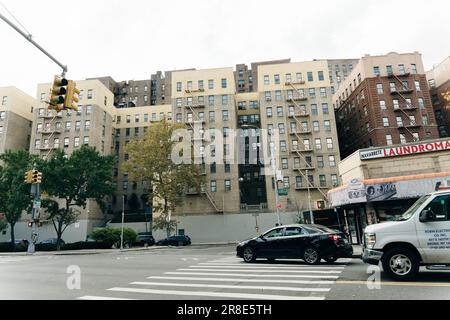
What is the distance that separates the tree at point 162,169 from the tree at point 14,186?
42.2 feet

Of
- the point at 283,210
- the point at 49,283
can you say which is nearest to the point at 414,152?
the point at 49,283

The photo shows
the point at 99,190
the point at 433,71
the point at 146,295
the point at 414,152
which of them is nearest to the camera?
the point at 146,295

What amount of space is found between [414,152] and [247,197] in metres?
36.5

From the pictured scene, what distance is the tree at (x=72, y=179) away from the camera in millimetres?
39469

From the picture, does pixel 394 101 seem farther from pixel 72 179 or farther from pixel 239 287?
pixel 239 287

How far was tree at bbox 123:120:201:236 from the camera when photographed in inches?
1671

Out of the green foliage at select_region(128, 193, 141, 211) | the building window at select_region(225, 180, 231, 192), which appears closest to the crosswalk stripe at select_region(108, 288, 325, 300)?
the building window at select_region(225, 180, 231, 192)

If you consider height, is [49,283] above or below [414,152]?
below

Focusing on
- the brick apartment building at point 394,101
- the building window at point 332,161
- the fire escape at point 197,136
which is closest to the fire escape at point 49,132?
the fire escape at point 197,136

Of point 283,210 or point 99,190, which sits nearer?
point 99,190

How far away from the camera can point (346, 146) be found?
63469 mm

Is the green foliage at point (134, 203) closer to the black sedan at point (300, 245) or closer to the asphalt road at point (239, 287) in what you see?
the black sedan at point (300, 245)

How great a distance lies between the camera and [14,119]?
2272 inches

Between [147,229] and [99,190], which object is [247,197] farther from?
[99,190]
